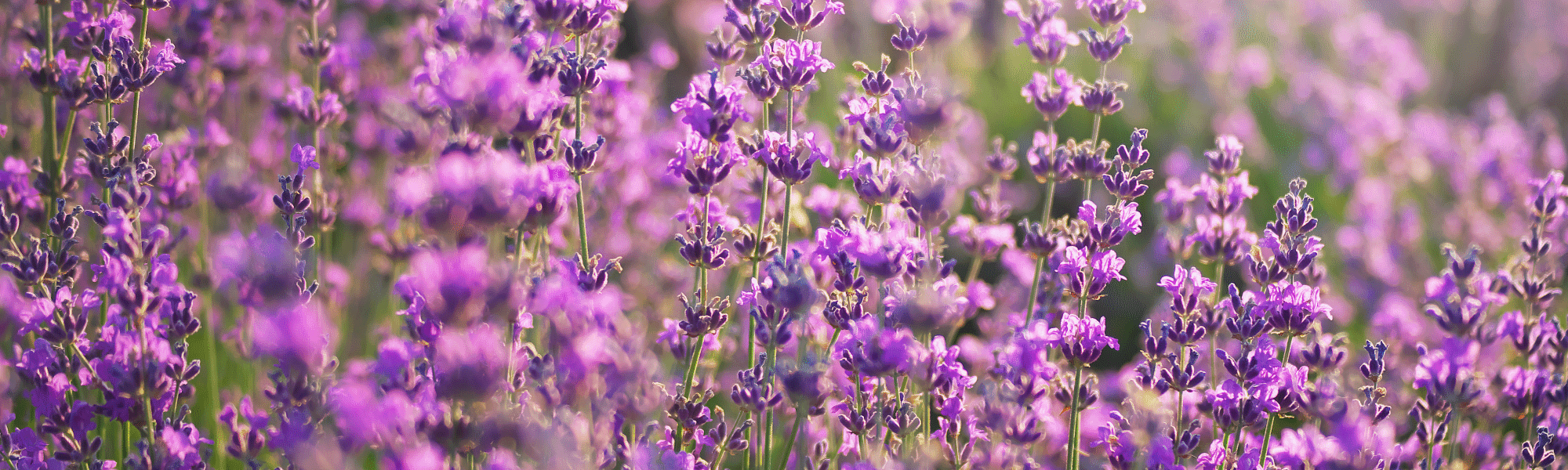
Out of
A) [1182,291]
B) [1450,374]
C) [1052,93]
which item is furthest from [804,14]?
[1450,374]

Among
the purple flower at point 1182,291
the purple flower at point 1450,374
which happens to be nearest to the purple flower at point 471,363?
the purple flower at point 1182,291

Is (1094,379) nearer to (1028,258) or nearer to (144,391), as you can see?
(1028,258)

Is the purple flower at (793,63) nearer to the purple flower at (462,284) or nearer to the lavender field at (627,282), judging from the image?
the lavender field at (627,282)

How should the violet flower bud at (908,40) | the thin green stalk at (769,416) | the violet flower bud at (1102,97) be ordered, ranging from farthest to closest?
the violet flower bud at (1102,97)
the violet flower bud at (908,40)
the thin green stalk at (769,416)

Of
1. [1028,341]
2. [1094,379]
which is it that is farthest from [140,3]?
[1094,379]

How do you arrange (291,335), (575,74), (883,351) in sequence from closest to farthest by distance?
(291,335), (883,351), (575,74)

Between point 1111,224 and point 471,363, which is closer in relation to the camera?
point 471,363

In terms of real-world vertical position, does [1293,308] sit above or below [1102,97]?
below

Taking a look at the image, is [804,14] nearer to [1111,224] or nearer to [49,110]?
[1111,224]
